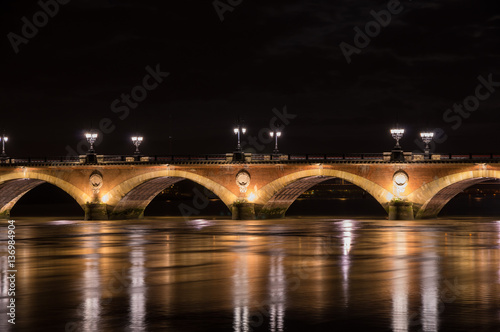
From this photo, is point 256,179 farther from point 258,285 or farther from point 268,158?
point 258,285

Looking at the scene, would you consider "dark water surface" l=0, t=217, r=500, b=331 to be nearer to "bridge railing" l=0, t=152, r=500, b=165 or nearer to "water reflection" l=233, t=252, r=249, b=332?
"water reflection" l=233, t=252, r=249, b=332

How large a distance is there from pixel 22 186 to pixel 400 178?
3998 cm

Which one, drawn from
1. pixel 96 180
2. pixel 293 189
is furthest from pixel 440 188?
pixel 96 180

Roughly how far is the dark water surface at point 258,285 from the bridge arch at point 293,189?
63.4 feet

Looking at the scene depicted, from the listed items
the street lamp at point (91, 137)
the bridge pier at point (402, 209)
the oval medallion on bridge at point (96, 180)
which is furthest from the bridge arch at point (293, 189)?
the street lamp at point (91, 137)

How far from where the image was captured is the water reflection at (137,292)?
17.3 m

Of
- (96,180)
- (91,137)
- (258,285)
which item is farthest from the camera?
(91,137)

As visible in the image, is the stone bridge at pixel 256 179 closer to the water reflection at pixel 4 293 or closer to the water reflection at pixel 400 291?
the water reflection at pixel 400 291

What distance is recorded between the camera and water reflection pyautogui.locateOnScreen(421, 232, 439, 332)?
55.9 ft

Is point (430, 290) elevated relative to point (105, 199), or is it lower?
lower

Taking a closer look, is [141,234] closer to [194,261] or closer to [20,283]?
[194,261]

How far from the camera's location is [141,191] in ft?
237

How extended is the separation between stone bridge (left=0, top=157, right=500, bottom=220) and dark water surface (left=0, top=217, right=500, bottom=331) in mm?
17920

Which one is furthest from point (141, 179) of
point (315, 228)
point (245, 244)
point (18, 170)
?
point (245, 244)
